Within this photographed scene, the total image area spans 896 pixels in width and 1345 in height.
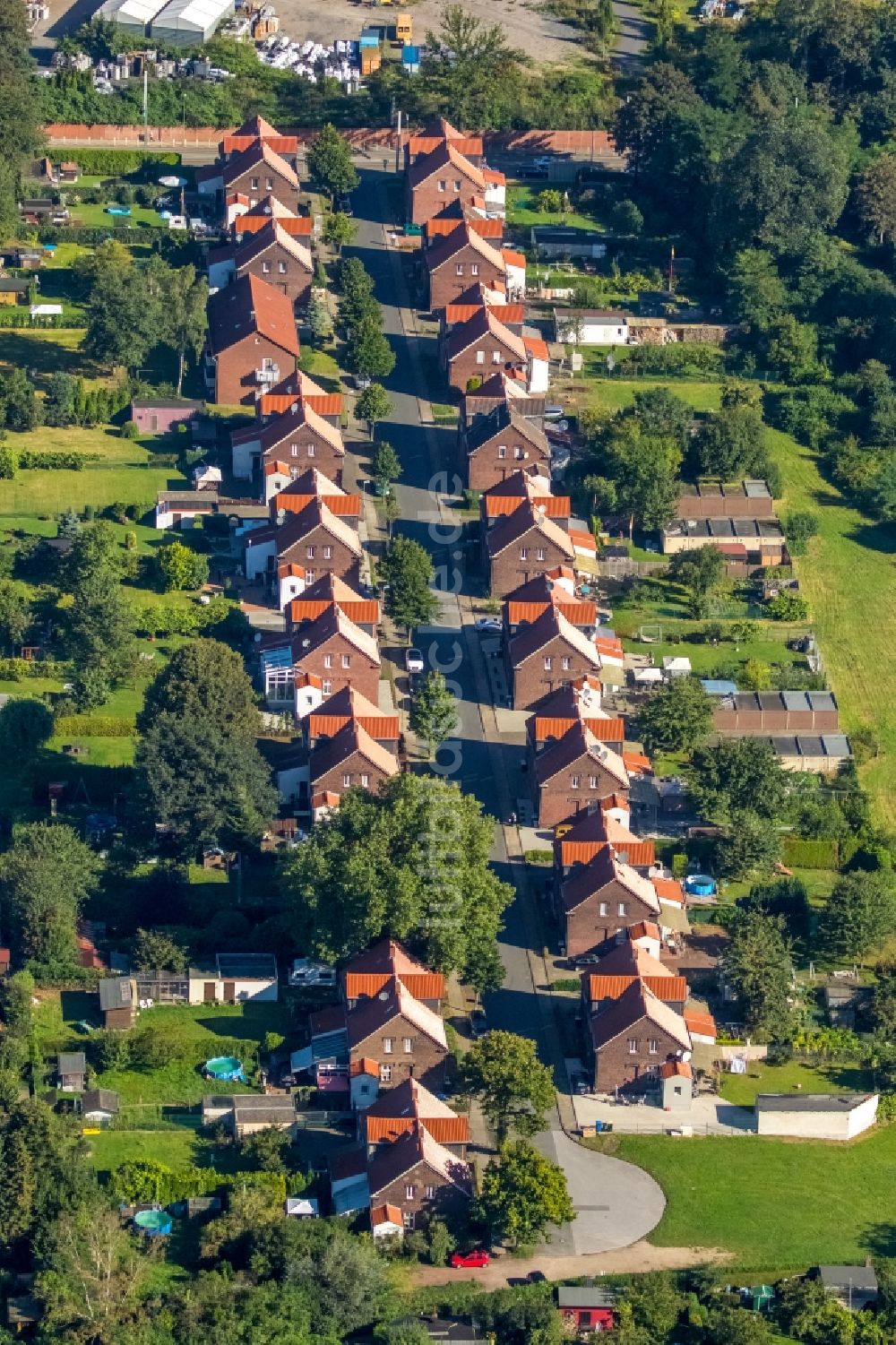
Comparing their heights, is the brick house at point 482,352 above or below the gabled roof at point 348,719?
above

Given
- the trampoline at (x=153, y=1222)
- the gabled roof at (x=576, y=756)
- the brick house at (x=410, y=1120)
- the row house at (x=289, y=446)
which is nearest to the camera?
the trampoline at (x=153, y=1222)

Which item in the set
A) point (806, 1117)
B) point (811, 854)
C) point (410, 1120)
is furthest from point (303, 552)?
point (806, 1117)

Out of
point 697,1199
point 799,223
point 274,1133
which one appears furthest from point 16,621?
point 799,223

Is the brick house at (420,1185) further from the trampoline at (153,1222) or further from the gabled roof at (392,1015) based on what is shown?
the trampoline at (153,1222)

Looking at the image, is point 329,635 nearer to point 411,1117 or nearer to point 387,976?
point 387,976

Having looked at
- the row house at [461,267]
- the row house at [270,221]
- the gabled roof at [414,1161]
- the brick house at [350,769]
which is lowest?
the gabled roof at [414,1161]

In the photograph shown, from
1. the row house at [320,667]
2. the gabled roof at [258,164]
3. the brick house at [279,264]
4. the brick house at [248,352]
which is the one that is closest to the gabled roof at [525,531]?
the row house at [320,667]

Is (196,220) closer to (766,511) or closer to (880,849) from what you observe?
(766,511)
